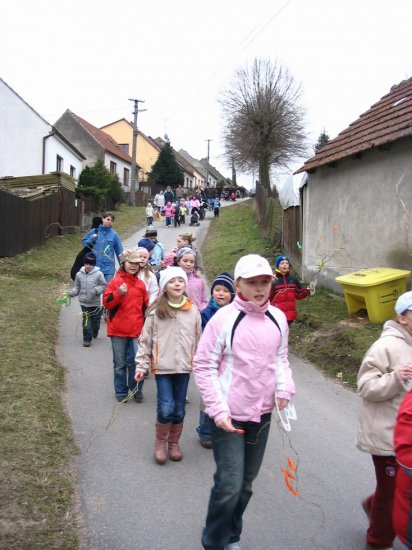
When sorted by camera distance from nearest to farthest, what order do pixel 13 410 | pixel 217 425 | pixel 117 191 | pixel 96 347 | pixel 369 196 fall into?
pixel 217 425
pixel 13 410
pixel 96 347
pixel 369 196
pixel 117 191

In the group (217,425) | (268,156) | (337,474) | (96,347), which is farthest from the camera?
(268,156)

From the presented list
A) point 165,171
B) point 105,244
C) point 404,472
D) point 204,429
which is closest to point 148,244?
point 105,244

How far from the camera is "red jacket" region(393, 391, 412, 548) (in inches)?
90.6

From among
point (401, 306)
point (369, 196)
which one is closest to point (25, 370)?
point (401, 306)

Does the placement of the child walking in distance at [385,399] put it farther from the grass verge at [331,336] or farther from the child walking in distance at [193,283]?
the grass verge at [331,336]

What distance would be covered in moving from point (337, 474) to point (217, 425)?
1989mm

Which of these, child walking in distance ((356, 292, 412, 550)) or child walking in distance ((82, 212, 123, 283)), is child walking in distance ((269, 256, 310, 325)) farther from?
child walking in distance ((356, 292, 412, 550))

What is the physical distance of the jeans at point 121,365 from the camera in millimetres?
5906

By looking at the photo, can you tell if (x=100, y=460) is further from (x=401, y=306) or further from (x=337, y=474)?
(x=401, y=306)

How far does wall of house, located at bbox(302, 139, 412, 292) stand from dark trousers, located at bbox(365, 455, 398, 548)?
6.19m

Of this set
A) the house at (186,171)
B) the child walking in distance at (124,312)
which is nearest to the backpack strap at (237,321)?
the child walking in distance at (124,312)

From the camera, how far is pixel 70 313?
1064 cm

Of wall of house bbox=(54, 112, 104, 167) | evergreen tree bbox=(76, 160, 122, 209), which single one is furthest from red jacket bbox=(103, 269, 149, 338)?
wall of house bbox=(54, 112, 104, 167)

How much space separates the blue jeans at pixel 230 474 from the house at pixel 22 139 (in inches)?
948
